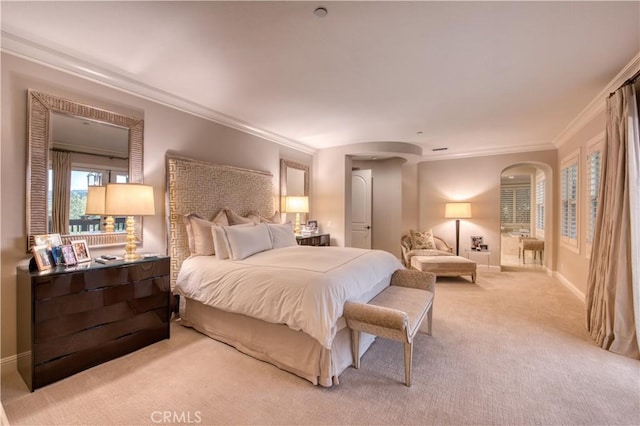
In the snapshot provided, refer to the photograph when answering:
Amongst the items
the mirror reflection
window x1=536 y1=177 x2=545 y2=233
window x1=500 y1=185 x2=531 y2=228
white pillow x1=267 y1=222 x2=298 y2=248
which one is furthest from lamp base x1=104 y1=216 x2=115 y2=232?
window x1=500 y1=185 x2=531 y2=228

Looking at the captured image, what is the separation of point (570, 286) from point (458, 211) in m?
2.21

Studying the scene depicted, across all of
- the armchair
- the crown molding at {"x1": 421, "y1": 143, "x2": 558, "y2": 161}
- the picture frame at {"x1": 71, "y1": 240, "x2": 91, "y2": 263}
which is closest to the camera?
the picture frame at {"x1": 71, "y1": 240, "x2": 91, "y2": 263}

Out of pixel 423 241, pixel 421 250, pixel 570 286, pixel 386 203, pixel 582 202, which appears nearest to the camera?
pixel 582 202

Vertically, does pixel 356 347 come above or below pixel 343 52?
below

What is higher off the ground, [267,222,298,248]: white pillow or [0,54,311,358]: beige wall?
[0,54,311,358]: beige wall

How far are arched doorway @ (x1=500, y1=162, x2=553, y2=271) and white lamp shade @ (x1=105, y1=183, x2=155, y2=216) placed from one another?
263 inches

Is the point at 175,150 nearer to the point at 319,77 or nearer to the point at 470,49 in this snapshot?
the point at 319,77

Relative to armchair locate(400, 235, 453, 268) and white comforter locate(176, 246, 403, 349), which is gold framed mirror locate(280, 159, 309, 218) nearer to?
white comforter locate(176, 246, 403, 349)

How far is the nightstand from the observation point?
4.71 meters

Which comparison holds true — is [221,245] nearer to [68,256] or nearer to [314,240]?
[68,256]

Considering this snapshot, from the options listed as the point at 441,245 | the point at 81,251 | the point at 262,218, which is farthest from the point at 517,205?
the point at 81,251

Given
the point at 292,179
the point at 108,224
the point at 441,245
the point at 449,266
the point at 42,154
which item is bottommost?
the point at 449,266

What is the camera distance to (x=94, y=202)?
2.55m

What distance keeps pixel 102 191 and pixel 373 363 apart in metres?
2.87
